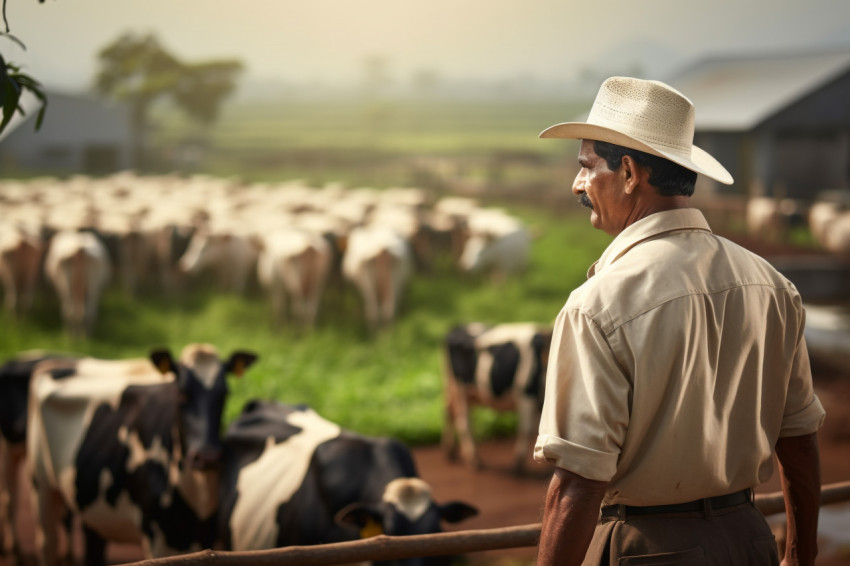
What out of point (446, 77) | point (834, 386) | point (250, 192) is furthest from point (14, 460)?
point (446, 77)

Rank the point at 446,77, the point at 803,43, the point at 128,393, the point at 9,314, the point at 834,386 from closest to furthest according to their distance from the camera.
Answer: the point at 128,393, the point at 834,386, the point at 9,314, the point at 803,43, the point at 446,77

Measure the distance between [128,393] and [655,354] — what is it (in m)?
3.28

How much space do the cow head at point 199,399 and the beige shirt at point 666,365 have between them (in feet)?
7.89

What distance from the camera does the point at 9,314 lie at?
11.6 metres

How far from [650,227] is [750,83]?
75.4 feet

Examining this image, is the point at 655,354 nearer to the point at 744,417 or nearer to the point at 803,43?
the point at 744,417

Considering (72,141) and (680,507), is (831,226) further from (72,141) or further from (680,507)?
(72,141)

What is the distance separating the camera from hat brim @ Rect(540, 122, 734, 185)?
1.69m

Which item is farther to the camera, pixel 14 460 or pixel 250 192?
pixel 250 192

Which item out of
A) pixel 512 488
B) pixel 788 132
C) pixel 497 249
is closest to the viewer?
pixel 512 488

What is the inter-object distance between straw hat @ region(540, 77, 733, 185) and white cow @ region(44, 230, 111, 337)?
410 inches

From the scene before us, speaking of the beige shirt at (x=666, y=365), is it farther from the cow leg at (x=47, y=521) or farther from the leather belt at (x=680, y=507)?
the cow leg at (x=47, y=521)

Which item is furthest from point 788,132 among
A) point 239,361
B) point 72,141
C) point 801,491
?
point 72,141

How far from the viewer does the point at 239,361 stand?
13.5 feet
